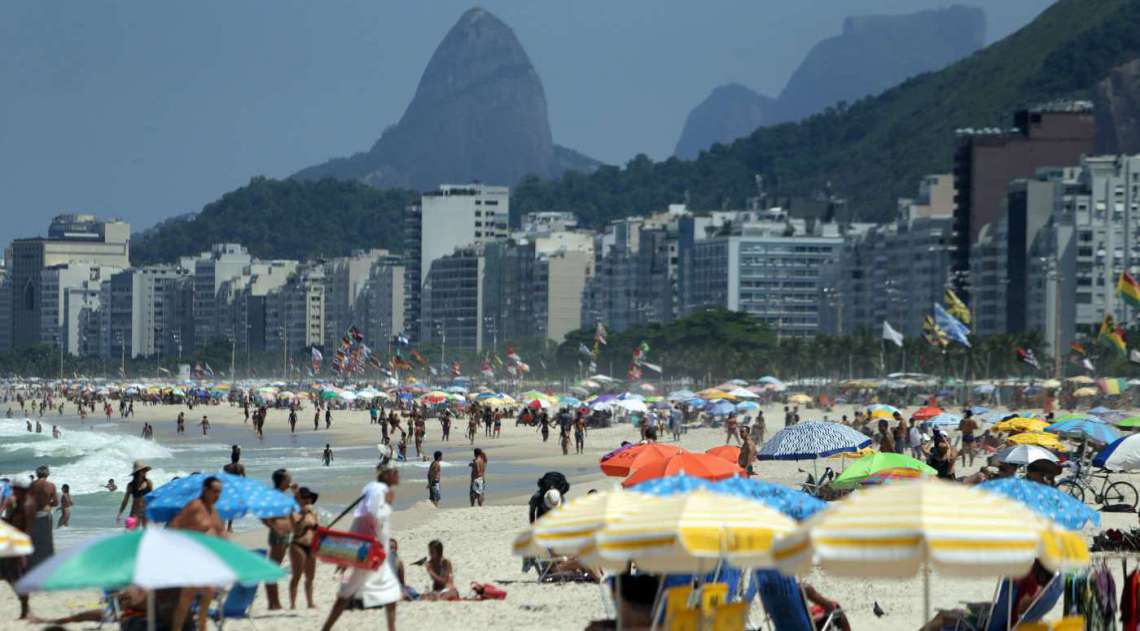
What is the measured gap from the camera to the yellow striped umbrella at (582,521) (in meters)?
10.5

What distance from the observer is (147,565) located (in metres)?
9.05

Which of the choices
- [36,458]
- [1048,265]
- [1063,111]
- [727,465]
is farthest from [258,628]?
[1063,111]

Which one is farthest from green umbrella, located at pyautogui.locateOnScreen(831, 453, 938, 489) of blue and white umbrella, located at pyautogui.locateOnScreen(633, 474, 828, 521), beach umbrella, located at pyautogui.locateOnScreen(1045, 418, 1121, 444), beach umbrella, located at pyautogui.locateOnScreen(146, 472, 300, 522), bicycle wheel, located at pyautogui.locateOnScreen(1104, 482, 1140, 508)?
beach umbrella, located at pyautogui.locateOnScreen(1045, 418, 1121, 444)

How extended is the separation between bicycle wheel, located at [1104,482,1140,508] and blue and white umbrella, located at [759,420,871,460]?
10.6 ft

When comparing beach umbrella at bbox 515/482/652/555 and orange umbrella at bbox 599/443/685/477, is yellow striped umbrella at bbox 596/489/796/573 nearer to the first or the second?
beach umbrella at bbox 515/482/652/555

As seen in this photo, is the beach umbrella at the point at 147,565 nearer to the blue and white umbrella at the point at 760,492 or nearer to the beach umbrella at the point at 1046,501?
the blue and white umbrella at the point at 760,492

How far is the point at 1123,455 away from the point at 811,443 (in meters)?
3.42

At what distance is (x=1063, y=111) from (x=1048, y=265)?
105 feet

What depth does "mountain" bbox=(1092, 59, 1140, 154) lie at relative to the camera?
499ft

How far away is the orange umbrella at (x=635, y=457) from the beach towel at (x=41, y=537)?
4699 millimetres

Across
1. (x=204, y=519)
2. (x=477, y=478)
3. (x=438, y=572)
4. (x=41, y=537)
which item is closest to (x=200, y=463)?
(x=477, y=478)

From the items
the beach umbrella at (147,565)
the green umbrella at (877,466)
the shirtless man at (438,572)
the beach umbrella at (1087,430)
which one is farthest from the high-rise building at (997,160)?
the beach umbrella at (147,565)

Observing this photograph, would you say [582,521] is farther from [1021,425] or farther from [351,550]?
[1021,425]

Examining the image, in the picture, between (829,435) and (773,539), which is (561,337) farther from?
(773,539)
